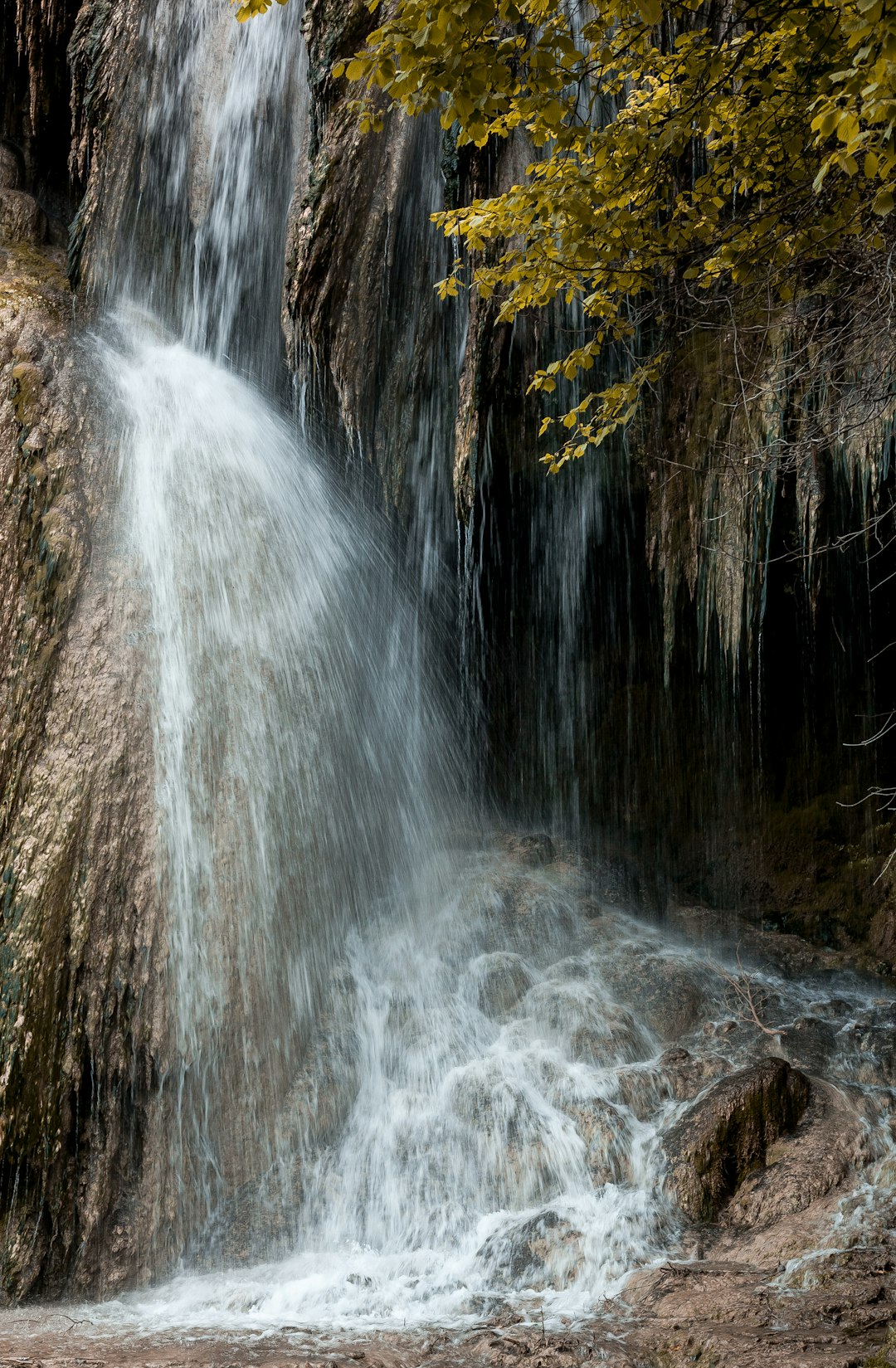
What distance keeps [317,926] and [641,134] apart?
5340 millimetres

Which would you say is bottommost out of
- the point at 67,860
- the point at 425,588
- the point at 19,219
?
the point at 67,860

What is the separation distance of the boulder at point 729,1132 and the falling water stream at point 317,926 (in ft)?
0.55

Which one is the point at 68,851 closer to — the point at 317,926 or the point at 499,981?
the point at 317,926

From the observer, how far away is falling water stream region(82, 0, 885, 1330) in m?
5.49

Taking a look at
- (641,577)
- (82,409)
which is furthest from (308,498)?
(641,577)

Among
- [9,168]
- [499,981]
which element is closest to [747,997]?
[499,981]

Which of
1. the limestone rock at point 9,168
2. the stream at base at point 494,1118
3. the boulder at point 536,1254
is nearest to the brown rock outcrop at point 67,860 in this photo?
the stream at base at point 494,1118

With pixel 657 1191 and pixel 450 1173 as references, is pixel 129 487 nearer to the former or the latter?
pixel 450 1173

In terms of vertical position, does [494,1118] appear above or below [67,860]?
below

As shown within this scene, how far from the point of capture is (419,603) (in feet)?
31.7

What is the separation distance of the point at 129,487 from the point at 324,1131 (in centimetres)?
460

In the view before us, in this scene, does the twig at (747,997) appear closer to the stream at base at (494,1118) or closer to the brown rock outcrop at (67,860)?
the stream at base at (494,1118)

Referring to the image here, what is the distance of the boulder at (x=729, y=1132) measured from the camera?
533cm

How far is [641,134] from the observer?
16.4 ft
